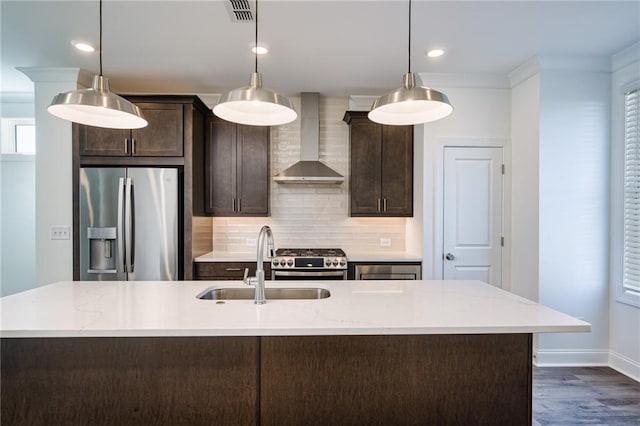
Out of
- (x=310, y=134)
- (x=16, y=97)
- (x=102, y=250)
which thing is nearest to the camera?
(x=102, y=250)

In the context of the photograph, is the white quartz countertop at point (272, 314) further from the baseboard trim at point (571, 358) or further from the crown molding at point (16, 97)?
the crown molding at point (16, 97)

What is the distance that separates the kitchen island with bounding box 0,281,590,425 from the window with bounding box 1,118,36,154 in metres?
3.69

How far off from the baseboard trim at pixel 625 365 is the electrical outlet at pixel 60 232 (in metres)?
5.20

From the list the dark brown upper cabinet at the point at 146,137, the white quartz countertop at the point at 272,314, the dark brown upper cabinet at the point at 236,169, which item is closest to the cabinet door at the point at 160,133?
the dark brown upper cabinet at the point at 146,137

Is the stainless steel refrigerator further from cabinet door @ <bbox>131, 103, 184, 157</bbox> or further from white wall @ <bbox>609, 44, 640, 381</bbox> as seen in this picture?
white wall @ <bbox>609, 44, 640, 381</bbox>

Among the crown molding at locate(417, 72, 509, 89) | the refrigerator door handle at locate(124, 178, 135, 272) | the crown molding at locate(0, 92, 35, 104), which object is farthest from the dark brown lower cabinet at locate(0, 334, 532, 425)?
the crown molding at locate(0, 92, 35, 104)

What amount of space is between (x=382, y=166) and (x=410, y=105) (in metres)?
1.97

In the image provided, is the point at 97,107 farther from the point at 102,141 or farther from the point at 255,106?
the point at 102,141

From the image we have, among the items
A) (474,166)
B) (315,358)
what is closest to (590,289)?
(474,166)

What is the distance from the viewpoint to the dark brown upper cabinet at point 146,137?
3236 millimetres

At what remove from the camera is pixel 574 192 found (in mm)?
3072

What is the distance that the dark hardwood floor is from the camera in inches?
92.0

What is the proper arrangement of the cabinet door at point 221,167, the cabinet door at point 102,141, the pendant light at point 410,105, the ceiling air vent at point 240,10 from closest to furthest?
the pendant light at point 410,105 < the ceiling air vent at point 240,10 < the cabinet door at point 102,141 < the cabinet door at point 221,167

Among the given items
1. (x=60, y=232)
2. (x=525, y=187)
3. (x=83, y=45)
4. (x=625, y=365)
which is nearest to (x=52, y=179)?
(x=60, y=232)
